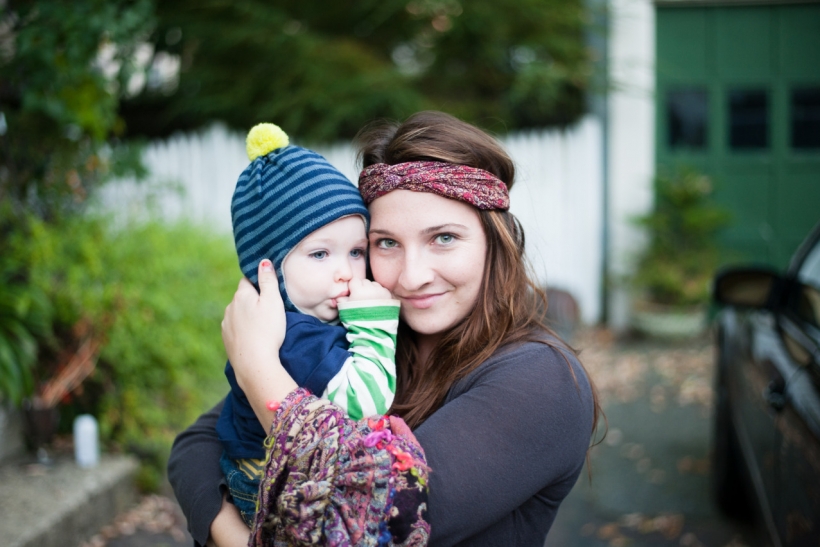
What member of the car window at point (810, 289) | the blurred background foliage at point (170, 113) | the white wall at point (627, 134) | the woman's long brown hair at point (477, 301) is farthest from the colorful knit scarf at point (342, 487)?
the white wall at point (627, 134)

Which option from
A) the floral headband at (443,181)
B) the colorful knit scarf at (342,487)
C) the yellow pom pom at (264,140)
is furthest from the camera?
the yellow pom pom at (264,140)

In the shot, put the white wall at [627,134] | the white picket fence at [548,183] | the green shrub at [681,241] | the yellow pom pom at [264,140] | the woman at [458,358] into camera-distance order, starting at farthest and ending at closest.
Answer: the white picket fence at [548,183], the white wall at [627,134], the green shrub at [681,241], the yellow pom pom at [264,140], the woman at [458,358]

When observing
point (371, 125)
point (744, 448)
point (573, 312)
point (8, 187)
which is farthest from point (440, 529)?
point (573, 312)

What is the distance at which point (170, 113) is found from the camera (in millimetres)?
8586

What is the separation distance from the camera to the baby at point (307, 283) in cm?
159

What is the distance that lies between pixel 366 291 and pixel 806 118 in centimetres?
793

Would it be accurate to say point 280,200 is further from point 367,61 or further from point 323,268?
point 367,61

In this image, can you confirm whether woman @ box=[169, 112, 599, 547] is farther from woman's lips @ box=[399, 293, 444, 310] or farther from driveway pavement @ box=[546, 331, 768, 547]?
driveway pavement @ box=[546, 331, 768, 547]

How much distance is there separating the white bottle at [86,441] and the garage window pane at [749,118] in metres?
7.31

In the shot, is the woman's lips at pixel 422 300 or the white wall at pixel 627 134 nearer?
the woman's lips at pixel 422 300

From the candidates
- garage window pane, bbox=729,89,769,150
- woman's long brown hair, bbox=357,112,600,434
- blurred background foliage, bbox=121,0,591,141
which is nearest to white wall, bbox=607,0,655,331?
blurred background foliage, bbox=121,0,591,141

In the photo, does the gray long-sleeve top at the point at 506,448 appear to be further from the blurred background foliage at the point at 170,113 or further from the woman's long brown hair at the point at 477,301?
the blurred background foliage at the point at 170,113

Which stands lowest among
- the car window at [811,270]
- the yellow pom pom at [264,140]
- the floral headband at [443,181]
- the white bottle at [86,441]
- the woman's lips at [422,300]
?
the white bottle at [86,441]

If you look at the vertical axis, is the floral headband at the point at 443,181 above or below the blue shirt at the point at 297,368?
above
